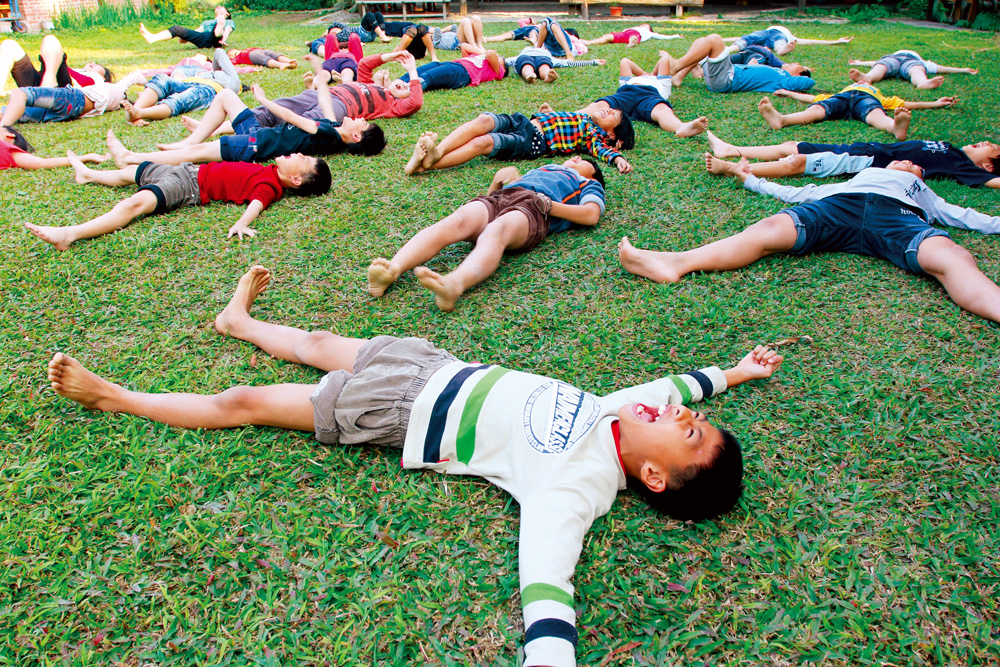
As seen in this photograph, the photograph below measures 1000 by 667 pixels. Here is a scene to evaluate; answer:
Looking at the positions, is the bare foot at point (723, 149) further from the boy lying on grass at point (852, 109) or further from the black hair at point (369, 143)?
the black hair at point (369, 143)

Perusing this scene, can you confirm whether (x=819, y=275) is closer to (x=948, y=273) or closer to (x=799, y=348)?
(x=948, y=273)

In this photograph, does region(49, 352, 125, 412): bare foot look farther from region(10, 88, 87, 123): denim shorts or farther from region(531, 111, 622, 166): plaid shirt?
region(10, 88, 87, 123): denim shorts

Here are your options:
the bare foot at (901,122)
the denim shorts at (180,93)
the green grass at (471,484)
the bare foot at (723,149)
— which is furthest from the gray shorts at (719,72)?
the denim shorts at (180,93)

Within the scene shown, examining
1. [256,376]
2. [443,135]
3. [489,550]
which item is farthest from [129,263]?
[443,135]

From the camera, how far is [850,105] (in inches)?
240

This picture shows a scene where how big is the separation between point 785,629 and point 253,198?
387 centimetres

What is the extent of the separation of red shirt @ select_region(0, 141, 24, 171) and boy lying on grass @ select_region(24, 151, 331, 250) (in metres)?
1.18

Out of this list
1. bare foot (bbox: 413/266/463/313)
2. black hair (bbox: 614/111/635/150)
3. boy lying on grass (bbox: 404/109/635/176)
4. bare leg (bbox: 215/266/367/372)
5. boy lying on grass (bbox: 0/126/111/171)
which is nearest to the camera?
bare leg (bbox: 215/266/367/372)

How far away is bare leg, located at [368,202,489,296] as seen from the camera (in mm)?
2879

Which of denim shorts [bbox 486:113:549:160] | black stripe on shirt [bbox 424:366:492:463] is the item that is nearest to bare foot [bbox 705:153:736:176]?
denim shorts [bbox 486:113:549:160]

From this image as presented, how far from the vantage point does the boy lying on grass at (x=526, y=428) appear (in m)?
1.70

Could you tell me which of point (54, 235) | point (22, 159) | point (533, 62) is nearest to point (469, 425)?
point (54, 235)

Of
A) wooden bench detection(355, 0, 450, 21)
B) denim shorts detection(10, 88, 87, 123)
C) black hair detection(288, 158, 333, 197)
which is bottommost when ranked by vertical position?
black hair detection(288, 158, 333, 197)

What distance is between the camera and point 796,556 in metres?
1.80
